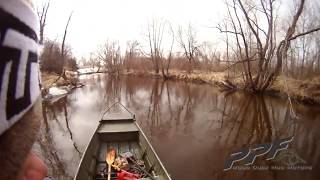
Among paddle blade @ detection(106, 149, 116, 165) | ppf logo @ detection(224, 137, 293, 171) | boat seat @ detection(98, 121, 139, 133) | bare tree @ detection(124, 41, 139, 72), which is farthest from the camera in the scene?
bare tree @ detection(124, 41, 139, 72)

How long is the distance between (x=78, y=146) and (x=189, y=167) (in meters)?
4.23

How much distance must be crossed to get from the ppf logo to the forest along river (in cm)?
21

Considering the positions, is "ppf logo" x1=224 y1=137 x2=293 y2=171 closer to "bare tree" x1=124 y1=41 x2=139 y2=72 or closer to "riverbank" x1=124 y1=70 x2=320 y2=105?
"riverbank" x1=124 y1=70 x2=320 y2=105

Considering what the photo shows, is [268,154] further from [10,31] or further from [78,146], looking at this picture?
[10,31]

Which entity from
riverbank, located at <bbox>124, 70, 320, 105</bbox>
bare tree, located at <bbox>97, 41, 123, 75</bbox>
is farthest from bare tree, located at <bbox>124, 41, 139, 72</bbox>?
riverbank, located at <bbox>124, 70, 320, 105</bbox>

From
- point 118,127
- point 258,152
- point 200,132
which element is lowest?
point 258,152

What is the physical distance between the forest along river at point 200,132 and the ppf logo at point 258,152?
0.21m

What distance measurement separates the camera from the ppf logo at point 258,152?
30.5 feet

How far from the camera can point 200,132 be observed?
12406 mm

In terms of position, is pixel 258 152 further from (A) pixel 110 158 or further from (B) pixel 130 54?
(B) pixel 130 54

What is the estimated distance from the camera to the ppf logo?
30.5 feet

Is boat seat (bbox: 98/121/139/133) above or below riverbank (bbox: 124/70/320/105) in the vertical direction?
below

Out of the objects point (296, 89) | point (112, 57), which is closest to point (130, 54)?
point (112, 57)

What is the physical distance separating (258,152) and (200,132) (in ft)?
9.44
